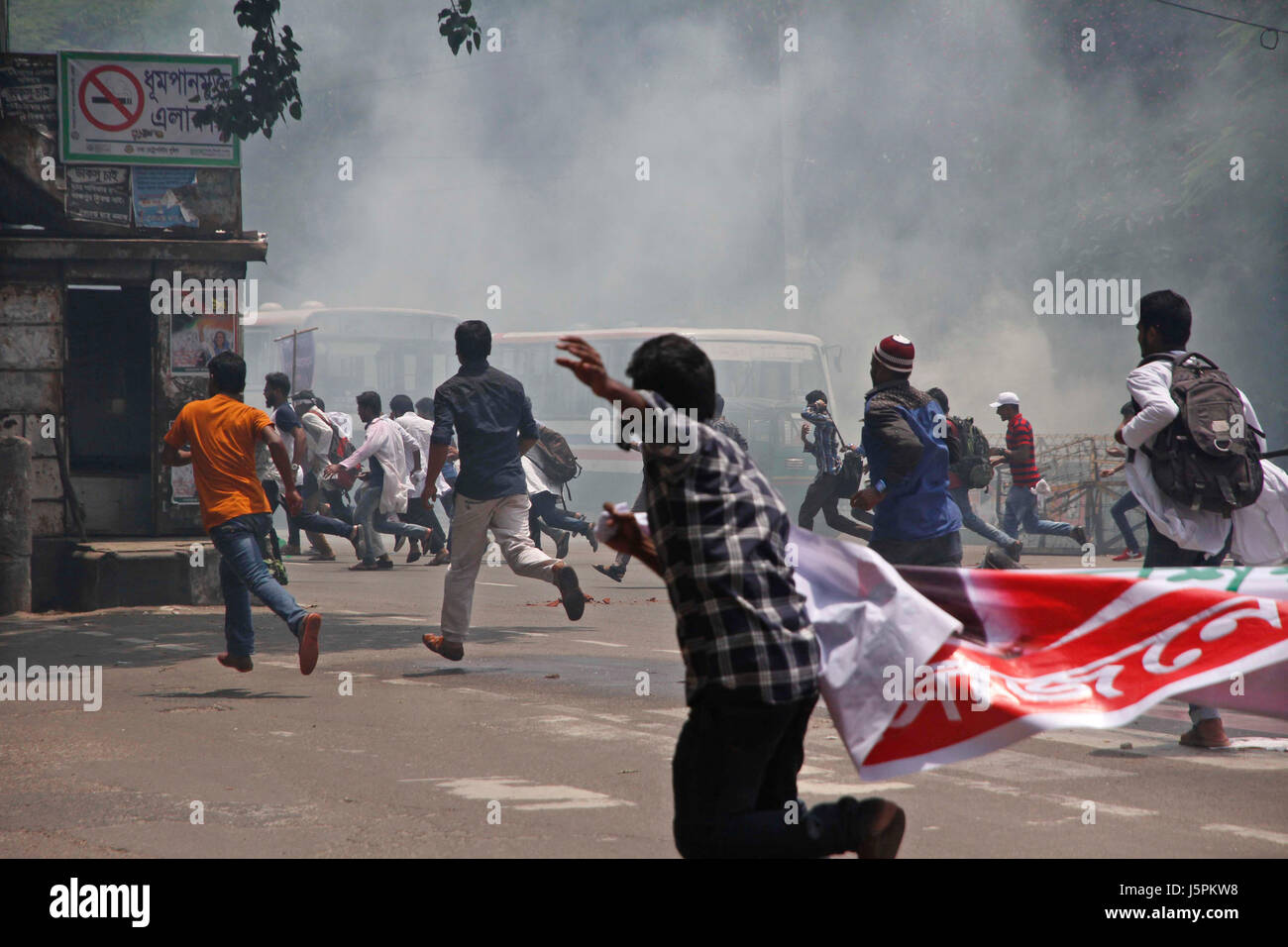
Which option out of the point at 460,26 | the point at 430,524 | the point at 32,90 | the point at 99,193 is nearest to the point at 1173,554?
the point at 460,26

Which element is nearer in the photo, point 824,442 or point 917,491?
point 917,491

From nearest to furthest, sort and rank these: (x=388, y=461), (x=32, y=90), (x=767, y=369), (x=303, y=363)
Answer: (x=32, y=90)
(x=388, y=461)
(x=303, y=363)
(x=767, y=369)

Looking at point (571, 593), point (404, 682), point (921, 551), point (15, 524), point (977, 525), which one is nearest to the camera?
point (921, 551)

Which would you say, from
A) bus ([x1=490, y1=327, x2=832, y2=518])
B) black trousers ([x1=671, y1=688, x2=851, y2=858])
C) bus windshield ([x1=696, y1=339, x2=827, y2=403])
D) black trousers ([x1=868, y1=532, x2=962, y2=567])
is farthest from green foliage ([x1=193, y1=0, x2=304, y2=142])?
bus windshield ([x1=696, y1=339, x2=827, y2=403])

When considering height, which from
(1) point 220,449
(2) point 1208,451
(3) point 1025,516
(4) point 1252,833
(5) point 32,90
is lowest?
(4) point 1252,833

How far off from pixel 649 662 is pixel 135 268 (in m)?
5.83

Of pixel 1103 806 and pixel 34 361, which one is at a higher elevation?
pixel 34 361

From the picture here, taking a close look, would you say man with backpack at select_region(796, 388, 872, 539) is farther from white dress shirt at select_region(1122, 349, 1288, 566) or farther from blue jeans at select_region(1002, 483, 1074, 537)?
white dress shirt at select_region(1122, 349, 1288, 566)

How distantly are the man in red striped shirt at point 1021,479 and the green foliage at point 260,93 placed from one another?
7.23 meters

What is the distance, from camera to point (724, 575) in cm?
332

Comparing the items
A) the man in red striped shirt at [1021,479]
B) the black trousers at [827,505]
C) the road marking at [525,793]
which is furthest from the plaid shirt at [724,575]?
the man in red striped shirt at [1021,479]

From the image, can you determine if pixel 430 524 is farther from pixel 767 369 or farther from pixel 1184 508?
pixel 1184 508

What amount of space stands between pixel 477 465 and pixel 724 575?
501 cm

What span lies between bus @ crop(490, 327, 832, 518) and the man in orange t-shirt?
1606 cm
